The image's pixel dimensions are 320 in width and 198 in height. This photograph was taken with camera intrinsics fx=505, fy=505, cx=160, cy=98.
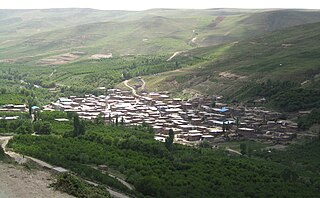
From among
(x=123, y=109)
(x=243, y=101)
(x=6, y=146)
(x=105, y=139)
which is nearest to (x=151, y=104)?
(x=123, y=109)

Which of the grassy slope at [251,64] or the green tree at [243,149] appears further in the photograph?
the grassy slope at [251,64]

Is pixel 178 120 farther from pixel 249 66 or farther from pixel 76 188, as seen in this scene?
pixel 76 188

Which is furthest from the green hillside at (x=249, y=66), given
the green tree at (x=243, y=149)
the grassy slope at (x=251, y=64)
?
the green tree at (x=243, y=149)

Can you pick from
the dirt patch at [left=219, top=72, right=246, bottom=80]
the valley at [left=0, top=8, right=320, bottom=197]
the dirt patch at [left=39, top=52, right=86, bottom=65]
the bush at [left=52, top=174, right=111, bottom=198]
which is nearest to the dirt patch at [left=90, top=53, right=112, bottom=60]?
the valley at [left=0, top=8, right=320, bottom=197]

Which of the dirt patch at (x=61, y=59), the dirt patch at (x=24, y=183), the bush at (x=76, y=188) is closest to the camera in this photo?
the dirt patch at (x=24, y=183)

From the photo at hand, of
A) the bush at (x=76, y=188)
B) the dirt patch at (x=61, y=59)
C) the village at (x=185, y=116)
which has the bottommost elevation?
the dirt patch at (x=61, y=59)

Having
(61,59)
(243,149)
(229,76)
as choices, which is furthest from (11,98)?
(61,59)

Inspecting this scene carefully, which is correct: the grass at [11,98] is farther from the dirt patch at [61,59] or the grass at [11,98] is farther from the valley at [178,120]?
the dirt patch at [61,59]
